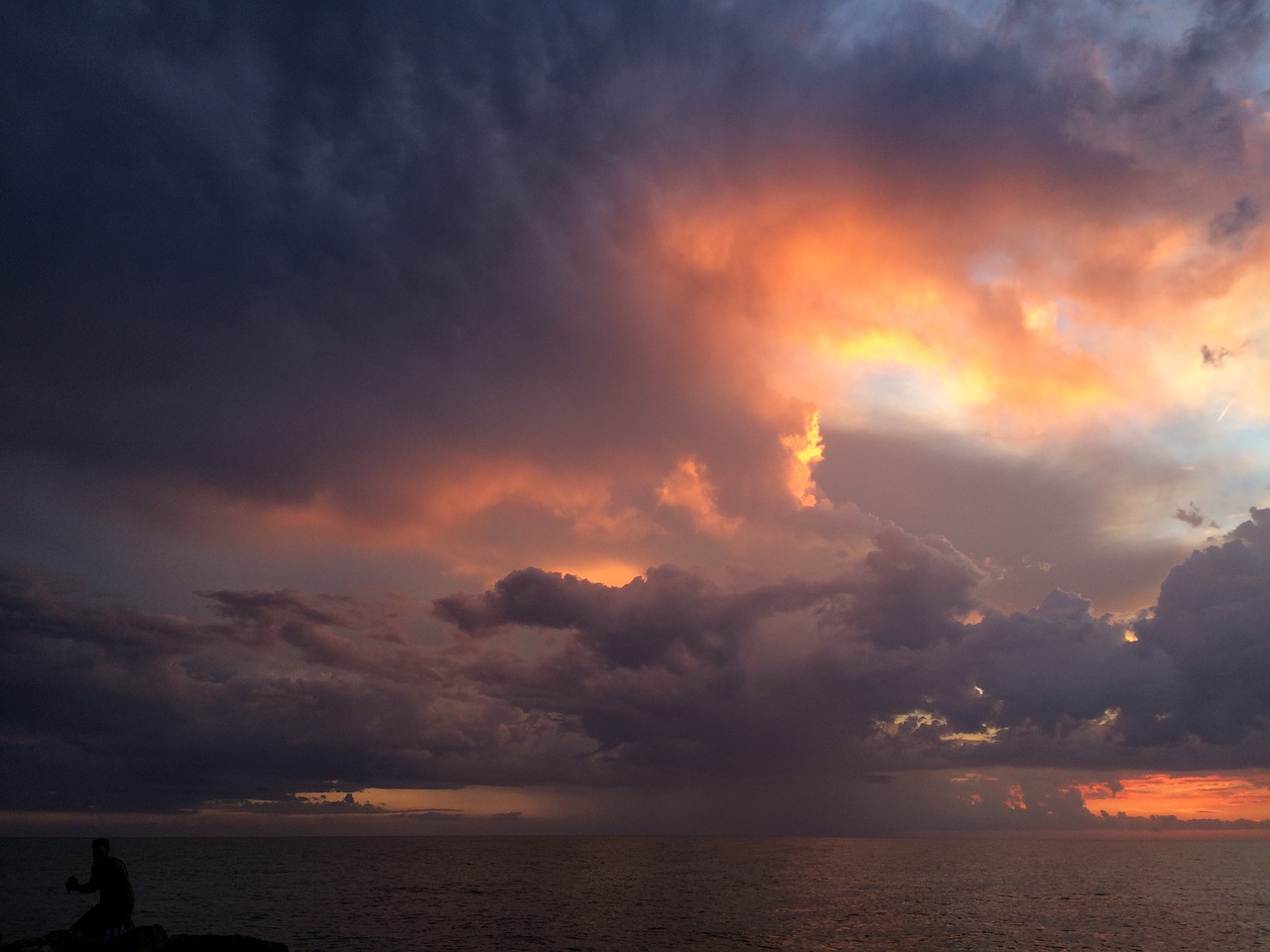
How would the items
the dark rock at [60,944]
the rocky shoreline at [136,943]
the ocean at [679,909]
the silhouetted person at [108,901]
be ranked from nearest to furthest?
the silhouetted person at [108,901] → the dark rock at [60,944] → the rocky shoreline at [136,943] → the ocean at [679,909]

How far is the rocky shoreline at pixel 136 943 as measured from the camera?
90.2ft

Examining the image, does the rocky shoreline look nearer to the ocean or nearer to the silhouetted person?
the silhouetted person

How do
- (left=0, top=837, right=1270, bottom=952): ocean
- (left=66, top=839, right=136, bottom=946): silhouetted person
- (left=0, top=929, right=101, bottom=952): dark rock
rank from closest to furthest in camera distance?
(left=66, top=839, right=136, bottom=946): silhouetted person < (left=0, top=929, right=101, bottom=952): dark rock < (left=0, top=837, right=1270, bottom=952): ocean

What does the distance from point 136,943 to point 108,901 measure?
2.93 meters

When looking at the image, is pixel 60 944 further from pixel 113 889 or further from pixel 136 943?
pixel 113 889

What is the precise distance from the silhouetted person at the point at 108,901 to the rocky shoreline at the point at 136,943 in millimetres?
502

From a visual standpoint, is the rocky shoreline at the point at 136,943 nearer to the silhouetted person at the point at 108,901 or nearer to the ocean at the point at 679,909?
the silhouetted person at the point at 108,901

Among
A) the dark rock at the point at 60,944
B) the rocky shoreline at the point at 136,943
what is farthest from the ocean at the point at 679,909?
the dark rock at the point at 60,944

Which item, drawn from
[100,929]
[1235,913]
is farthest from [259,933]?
[1235,913]

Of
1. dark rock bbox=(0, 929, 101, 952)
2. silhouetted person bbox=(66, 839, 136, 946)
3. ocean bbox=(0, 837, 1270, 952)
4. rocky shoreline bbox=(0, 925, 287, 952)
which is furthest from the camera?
ocean bbox=(0, 837, 1270, 952)

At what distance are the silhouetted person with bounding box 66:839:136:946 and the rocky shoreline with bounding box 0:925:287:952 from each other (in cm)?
50

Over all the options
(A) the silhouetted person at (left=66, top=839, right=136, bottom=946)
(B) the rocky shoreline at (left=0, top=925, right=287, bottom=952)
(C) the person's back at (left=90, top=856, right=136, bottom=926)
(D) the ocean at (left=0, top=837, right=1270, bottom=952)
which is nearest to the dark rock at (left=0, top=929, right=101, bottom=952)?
(B) the rocky shoreline at (left=0, top=925, right=287, bottom=952)

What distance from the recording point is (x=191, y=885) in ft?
373

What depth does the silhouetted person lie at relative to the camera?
26625 mm
